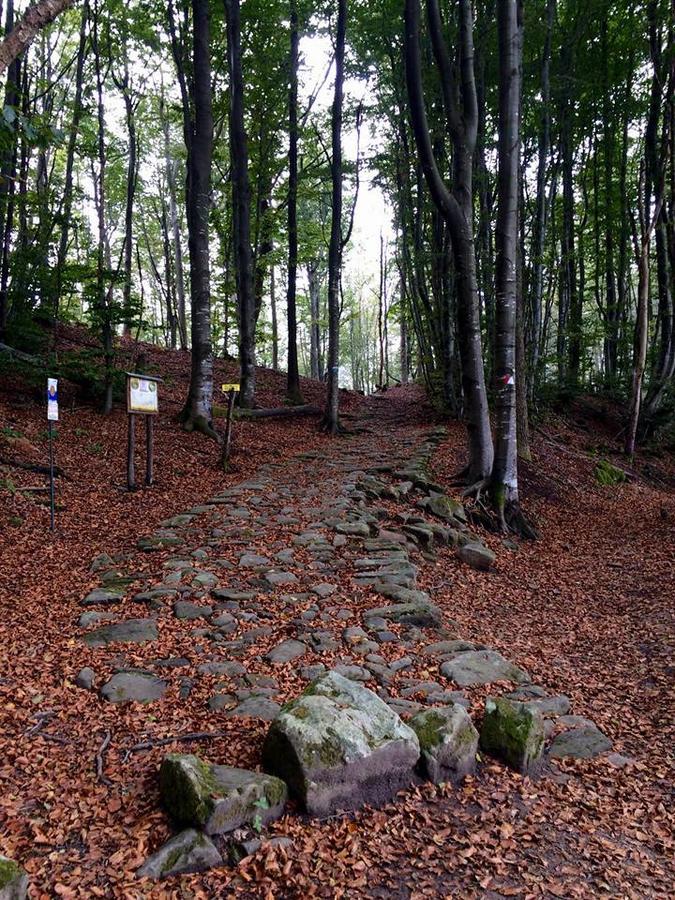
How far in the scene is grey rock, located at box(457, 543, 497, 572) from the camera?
22.4 feet

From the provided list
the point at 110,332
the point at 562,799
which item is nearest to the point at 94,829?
the point at 562,799

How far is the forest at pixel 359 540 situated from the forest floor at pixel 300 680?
0.02 meters

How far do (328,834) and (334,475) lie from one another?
281 inches

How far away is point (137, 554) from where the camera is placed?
5.86 metres

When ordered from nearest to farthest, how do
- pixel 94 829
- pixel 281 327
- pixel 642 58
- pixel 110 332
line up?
1. pixel 94 829
2. pixel 110 332
3. pixel 642 58
4. pixel 281 327

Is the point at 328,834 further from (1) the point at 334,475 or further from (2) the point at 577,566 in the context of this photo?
(1) the point at 334,475

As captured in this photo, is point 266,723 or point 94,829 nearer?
point 94,829

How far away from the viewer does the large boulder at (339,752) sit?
2535mm

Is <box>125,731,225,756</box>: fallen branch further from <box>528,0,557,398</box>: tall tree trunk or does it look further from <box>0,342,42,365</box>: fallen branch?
<box>528,0,557,398</box>: tall tree trunk

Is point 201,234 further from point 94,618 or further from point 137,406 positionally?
point 94,618

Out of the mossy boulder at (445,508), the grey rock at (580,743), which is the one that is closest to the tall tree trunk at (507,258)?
the mossy boulder at (445,508)

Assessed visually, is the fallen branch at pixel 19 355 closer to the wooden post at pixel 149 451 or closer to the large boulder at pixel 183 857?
the wooden post at pixel 149 451

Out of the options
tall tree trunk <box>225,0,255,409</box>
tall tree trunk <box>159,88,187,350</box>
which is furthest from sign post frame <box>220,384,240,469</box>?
tall tree trunk <box>159,88,187,350</box>

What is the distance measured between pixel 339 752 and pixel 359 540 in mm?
4025
